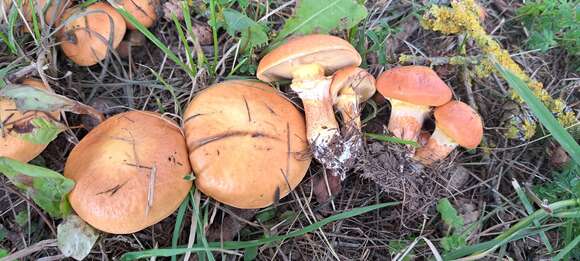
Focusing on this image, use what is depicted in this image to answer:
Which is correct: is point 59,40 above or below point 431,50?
above

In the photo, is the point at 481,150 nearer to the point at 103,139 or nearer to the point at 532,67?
the point at 532,67

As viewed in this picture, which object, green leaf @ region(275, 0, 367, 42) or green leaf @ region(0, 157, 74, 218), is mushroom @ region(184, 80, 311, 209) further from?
green leaf @ region(0, 157, 74, 218)

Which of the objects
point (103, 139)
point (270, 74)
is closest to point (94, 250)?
point (103, 139)

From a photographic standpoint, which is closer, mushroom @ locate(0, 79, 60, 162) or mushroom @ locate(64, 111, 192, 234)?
mushroom @ locate(64, 111, 192, 234)

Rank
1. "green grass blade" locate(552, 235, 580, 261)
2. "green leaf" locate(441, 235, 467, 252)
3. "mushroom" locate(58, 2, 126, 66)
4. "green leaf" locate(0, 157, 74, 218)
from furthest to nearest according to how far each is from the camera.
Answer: "mushroom" locate(58, 2, 126, 66)
"green leaf" locate(441, 235, 467, 252)
"green grass blade" locate(552, 235, 580, 261)
"green leaf" locate(0, 157, 74, 218)

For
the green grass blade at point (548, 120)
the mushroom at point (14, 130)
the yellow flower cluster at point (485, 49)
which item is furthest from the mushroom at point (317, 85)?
the mushroom at point (14, 130)

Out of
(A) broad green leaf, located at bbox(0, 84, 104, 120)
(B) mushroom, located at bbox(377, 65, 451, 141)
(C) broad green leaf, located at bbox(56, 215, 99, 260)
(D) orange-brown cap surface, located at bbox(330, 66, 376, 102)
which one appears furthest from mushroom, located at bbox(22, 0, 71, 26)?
(B) mushroom, located at bbox(377, 65, 451, 141)
